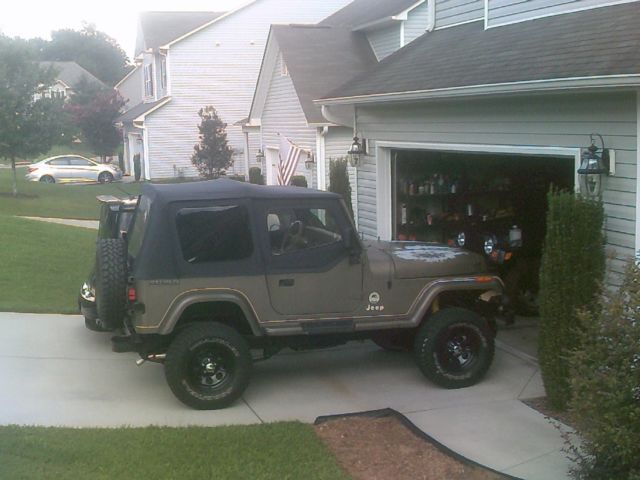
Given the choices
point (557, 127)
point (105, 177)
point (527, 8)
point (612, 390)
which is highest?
point (527, 8)

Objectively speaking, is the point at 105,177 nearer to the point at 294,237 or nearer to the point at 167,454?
the point at 294,237

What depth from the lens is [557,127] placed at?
7.77 metres

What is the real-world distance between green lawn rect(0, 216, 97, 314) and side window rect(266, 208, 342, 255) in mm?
4709

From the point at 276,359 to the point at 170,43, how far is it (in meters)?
28.8

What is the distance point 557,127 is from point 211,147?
2851cm

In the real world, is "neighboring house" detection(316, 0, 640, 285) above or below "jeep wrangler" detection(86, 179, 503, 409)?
above

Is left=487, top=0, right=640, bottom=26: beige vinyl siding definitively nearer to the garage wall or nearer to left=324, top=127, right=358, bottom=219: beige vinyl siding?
the garage wall

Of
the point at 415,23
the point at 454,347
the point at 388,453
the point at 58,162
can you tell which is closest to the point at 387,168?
the point at 454,347

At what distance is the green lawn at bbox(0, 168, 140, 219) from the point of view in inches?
981

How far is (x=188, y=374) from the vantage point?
23.9ft

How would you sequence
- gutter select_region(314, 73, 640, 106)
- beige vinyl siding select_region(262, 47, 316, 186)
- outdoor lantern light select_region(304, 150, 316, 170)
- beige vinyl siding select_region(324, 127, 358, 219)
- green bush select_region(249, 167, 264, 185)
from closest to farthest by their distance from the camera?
gutter select_region(314, 73, 640, 106)
beige vinyl siding select_region(324, 127, 358, 219)
outdoor lantern light select_region(304, 150, 316, 170)
beige vinyl siding select_region(262, 47, 316, 186)
green bush select_region(249, 167, 264, 185)

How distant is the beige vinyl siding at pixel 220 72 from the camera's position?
36.4 meters

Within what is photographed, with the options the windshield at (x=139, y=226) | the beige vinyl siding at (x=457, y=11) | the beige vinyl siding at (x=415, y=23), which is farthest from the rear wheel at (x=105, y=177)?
the windshield at (x=139, y=226)

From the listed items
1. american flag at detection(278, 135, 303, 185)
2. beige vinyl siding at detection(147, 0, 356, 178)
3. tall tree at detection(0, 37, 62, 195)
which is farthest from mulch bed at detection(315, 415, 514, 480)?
beige vinyl siding at detection(147, 0, 356, 178)
